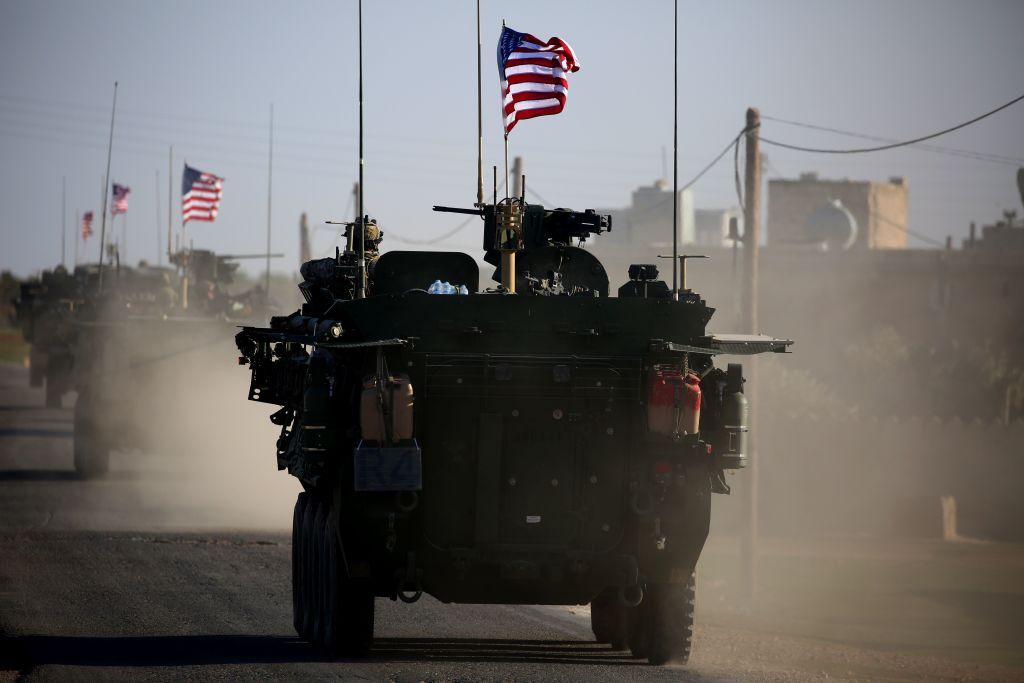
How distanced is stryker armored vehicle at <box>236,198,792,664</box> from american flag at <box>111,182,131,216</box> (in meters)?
39.0

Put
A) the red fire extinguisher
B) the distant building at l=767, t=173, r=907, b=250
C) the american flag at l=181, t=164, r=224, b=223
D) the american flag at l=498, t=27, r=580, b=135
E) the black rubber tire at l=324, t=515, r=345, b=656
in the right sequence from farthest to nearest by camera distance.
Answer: the distant building at l=767, t=173, r=907, b=250, the american flag at l=181, t=164, r=224, b=223, the american flag at l=498, t=27, r=580, b=135, the black rubber tire at l=324, t=515, r=345, b=656, the red fire extinguisher

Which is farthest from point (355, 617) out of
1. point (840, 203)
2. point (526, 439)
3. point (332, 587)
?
point (840, 203)

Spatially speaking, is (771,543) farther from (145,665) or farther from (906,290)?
(906,290)

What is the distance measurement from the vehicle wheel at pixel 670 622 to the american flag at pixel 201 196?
2971cm

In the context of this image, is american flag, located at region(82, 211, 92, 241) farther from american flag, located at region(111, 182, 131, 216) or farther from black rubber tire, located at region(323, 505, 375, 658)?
black rubber tire, located at region(323, 505, 375, 658)

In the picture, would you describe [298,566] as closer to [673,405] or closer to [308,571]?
[308,571]

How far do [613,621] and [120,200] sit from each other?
38975mm

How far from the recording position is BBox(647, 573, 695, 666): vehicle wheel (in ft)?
39.8

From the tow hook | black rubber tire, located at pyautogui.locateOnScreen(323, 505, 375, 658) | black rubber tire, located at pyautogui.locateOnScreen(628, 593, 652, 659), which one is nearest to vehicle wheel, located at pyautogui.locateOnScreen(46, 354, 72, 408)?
→ black rubber tire, located at pyautogui.locateOnScreen(323, 505, 375, 658)

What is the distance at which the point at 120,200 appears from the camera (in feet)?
164

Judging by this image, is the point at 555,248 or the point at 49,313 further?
the point at 49,313

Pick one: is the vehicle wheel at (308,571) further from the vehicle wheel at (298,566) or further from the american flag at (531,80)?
the american flag at (531,80)

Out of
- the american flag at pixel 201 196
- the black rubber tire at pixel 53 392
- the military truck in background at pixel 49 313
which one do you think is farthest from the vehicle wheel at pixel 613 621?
the black rubber tire at pixel 53 392

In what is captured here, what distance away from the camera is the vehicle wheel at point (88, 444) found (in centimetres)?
2739
